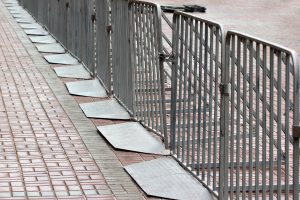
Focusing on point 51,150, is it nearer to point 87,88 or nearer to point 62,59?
point 87,88

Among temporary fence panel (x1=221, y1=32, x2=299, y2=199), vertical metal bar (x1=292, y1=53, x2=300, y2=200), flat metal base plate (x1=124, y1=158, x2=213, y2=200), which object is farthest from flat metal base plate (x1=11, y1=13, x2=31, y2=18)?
vertical metal bar (x1=292, y1=53, x2=300, y2=200)

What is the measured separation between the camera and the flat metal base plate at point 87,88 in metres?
11.1

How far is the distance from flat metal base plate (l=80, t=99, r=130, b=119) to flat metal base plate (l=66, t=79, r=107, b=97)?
60cm

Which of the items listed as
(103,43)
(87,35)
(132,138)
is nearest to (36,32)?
(87,35)

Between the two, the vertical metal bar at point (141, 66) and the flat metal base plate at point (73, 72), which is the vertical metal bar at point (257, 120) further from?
the flat metal base plate at point (73, 72)

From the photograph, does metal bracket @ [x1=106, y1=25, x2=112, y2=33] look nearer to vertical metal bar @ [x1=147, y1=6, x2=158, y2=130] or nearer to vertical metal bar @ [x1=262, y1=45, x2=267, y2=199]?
vertical metal bar @ [x1=147, y1=6, x2=158, y2=130]

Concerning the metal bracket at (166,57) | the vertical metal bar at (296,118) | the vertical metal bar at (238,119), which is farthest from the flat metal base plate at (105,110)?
the vertical metal bar at (296,118)

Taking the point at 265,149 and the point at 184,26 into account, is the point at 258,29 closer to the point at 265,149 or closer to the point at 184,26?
the point at 184,26

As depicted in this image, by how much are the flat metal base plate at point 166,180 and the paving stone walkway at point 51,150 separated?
100 millimetres

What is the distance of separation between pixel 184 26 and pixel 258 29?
1540 centimetres

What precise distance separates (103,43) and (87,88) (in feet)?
2.51

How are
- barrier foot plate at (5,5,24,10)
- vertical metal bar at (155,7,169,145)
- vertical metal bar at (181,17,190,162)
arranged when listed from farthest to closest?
1. barrier foot plate at (5,5,24,10)
2. vertical metal bar at (155,7,169,145)
3. vertical metal bar at (181,17,190,162)

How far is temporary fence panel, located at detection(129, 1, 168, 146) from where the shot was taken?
821 centimetres

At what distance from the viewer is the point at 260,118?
5.62m
